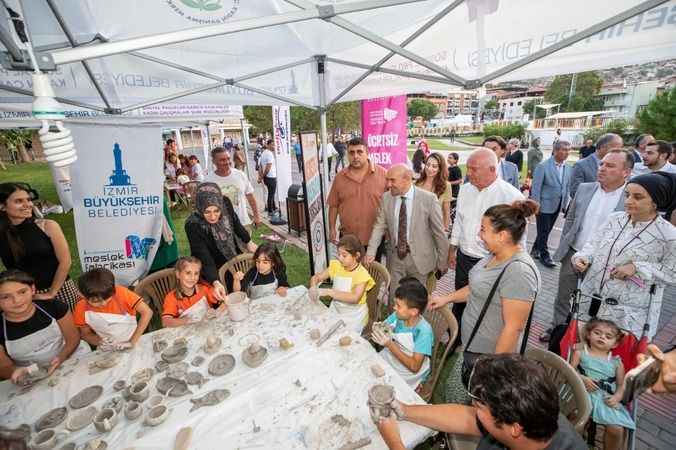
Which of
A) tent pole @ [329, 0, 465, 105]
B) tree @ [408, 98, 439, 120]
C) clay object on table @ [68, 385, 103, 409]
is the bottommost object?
clay object on table @ [68, 385, 103, 409]

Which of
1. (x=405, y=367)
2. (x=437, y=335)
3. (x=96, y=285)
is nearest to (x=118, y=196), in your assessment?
(x=96, y=285)

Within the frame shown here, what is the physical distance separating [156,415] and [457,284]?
3066 millimetres

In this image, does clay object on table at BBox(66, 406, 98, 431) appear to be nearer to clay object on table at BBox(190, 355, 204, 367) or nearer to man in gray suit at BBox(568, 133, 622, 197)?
clay object on table at BBox(190, 355, 204, 367)

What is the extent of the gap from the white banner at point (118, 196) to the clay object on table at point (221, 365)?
8.15 ft

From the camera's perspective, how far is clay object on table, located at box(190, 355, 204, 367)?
2.01m

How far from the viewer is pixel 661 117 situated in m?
19.4

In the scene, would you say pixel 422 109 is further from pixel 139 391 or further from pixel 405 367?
pixel 139 391

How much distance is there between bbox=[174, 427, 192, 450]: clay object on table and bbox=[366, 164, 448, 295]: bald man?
229 centimetres

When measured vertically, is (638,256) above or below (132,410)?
above

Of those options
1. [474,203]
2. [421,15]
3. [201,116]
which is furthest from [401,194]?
[201,116]

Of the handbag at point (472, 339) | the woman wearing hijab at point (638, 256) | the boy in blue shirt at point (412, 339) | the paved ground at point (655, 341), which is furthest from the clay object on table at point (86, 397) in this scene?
the paved ground at point (655, 341)

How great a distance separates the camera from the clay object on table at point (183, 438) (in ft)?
4.71

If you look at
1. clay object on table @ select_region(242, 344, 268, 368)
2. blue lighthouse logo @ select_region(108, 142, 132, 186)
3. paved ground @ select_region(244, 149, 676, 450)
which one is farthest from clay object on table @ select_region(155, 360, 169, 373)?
paved ground @ select_region(244, 149, 676, 450)

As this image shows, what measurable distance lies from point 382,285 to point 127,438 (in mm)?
2344
